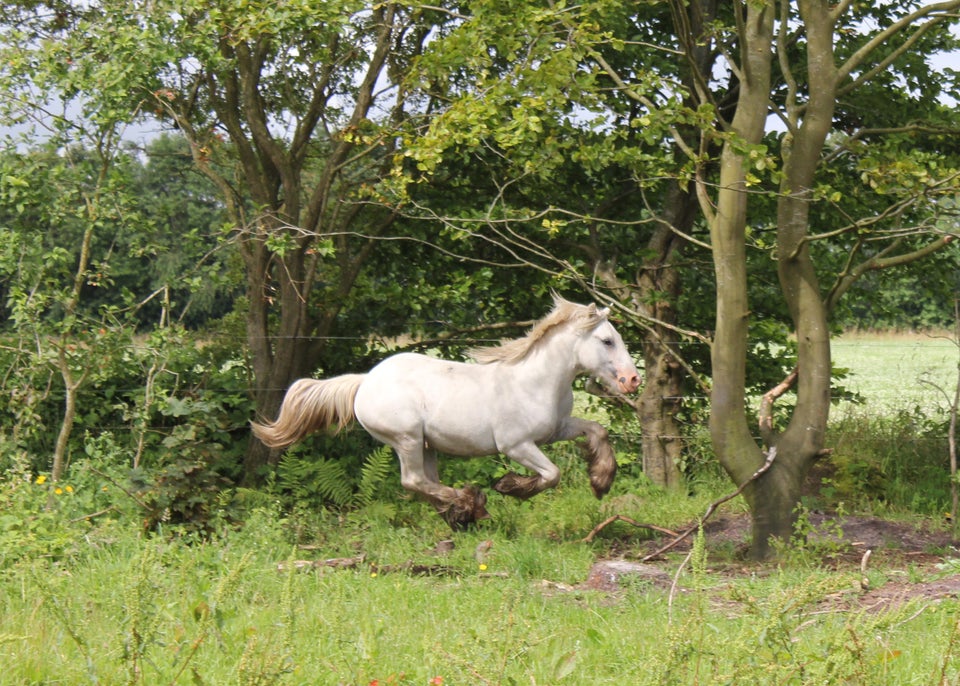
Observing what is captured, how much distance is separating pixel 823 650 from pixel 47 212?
21.9 feet

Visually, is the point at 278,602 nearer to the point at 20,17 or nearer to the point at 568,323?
the point at 568,323

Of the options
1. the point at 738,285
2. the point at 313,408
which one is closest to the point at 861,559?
the point at 738,285

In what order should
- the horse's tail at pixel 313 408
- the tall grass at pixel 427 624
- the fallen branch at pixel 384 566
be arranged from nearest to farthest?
the tall grass at pixel 427 624 < the fallen branch at pixel 384 566 < the horse's tail at pixel 313 408

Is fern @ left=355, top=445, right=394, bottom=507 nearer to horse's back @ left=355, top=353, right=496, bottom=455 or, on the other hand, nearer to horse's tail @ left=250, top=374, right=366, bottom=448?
horse's tail @ left=250, top=374, right=366, bottom=448

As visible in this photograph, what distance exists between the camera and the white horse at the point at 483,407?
26.6 ft

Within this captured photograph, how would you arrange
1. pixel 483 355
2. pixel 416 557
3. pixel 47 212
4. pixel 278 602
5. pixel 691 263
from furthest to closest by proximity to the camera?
pixel 691 263
pixel 47 212
pixel 483 355
pixel 416 557
pixel 278 602

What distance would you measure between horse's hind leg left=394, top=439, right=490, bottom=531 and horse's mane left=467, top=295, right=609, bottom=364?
2.66ft

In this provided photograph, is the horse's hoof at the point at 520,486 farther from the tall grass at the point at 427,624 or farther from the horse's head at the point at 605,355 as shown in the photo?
the horse's head at the point at 605,355

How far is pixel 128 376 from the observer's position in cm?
1083

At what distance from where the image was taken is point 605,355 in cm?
787

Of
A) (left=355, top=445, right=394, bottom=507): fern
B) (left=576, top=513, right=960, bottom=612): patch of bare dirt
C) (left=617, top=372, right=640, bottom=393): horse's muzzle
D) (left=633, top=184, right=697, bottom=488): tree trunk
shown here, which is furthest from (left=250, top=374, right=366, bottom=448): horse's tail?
(left=633, top=184, right=697, bottom=488): tree trunk

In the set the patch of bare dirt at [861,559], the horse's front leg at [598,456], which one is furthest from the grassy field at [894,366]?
the horse's front leg at [598,456]

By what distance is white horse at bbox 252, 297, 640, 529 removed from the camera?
8117 mm

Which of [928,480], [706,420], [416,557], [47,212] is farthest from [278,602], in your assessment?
[928,480]
